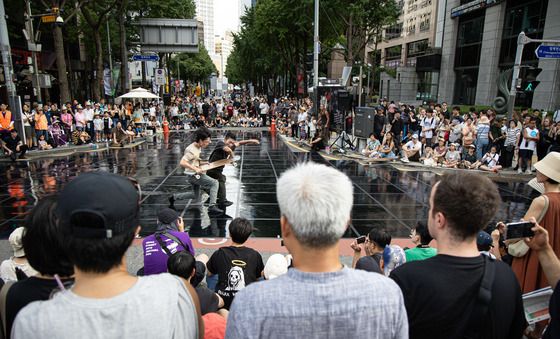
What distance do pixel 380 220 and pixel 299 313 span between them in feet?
21.6

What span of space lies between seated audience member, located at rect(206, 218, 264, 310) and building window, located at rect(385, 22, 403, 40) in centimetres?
5399

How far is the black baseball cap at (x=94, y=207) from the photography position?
143 cm

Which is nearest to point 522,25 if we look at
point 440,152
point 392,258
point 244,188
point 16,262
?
point 440,152

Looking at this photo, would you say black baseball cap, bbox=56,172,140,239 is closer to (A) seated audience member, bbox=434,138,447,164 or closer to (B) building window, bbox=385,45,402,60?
(A) seated audience member, bbox=434,138,447,164

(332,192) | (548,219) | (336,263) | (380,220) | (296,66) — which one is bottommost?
(380,220)

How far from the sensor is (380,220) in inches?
302

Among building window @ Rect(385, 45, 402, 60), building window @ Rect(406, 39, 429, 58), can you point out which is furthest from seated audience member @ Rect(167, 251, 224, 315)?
building window @ Rect(385, 45, 402, 60)

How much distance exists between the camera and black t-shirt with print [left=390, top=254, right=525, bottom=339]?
1.76 m

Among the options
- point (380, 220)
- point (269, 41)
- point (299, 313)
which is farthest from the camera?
point (269, 41)

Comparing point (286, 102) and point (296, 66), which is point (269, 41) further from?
point (286, 102)

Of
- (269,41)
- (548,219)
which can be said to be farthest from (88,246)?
(269,41)

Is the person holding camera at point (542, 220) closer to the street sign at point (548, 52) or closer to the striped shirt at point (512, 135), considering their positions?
the striped shirt at point (512, 135)

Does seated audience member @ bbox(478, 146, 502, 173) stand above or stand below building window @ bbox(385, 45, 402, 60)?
below

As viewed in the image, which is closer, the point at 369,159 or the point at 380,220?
the point at 380,220
